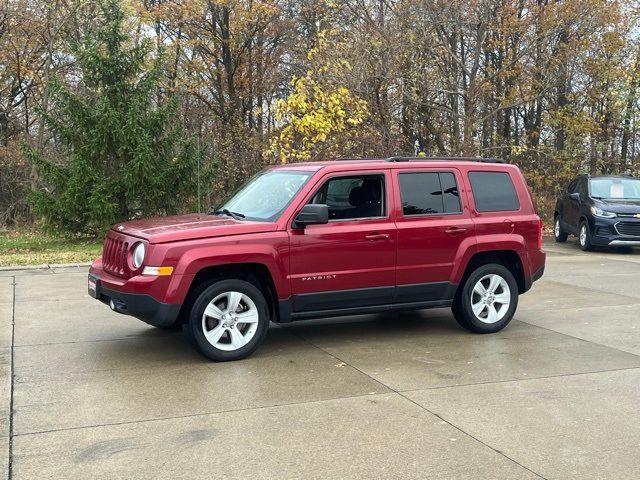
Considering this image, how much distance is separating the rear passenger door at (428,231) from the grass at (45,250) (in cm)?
847

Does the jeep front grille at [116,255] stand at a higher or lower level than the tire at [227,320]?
Result: higher

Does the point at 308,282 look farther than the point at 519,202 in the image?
No

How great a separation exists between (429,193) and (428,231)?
0.45m

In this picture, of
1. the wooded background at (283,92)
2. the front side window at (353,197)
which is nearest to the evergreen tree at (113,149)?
the wooded background at (283,92)

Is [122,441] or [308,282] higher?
[308,282]

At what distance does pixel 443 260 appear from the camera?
287 inches

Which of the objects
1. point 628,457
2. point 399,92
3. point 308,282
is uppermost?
point 399,92

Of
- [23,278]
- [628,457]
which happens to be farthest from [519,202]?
[23,278]

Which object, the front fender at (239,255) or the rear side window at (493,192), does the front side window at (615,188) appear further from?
the front fender at (239,255)

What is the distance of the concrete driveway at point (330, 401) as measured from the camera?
4.19m

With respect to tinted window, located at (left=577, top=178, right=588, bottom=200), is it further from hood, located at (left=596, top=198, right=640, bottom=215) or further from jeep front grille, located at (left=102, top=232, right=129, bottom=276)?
jeep front grille, located at (left=102, top=232, right=129, bottom=276)

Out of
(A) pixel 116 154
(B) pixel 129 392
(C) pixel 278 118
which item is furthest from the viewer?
(C) pixel 278 118

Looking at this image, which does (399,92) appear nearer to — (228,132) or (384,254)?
(228,132)

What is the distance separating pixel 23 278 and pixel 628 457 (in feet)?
33.1
